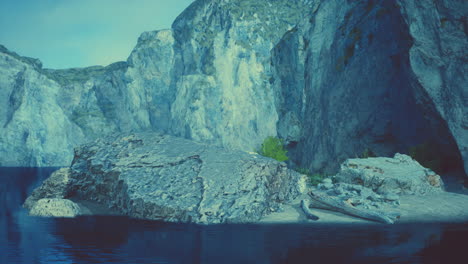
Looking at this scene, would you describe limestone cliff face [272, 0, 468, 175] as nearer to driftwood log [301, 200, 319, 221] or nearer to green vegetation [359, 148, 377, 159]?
green vegetation [359, 148, 377, 159]

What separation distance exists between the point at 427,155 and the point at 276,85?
35.2m

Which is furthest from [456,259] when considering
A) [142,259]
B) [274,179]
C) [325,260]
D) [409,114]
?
[409,114]

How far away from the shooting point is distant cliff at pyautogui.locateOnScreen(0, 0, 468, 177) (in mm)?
21547

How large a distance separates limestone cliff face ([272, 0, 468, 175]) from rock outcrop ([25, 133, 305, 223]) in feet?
29.8

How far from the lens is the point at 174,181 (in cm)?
1625

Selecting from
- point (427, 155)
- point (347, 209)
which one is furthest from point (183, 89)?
point (347, 209)

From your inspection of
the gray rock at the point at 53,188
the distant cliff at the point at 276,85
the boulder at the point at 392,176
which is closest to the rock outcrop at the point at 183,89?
the distant cliff at the point at 276,85

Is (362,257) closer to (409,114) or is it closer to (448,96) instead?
(448,96)

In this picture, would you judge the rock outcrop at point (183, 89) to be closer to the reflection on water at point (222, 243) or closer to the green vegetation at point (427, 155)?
the green vegetation at point (427, 155)

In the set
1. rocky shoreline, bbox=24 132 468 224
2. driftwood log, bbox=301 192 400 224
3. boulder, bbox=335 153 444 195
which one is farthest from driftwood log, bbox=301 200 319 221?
boulder, bbox=335 153 444 195

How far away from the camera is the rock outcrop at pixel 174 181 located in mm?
15062

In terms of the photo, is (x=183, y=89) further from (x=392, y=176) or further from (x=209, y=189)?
(x=209, y=189)

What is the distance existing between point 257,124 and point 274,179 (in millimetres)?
92639

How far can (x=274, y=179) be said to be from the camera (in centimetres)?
1772
